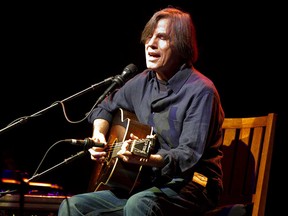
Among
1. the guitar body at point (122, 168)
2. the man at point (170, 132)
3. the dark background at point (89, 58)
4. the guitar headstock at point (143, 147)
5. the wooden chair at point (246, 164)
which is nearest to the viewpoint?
the guitar headstock at point (143, 147)

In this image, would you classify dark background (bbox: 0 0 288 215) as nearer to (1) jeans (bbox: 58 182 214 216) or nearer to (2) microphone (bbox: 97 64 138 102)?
(1) jeans (bbox: 58 182 214 216)

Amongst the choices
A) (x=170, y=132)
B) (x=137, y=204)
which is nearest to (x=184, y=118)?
(x=170, y=132)

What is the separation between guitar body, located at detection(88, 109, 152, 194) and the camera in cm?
Answer: 277

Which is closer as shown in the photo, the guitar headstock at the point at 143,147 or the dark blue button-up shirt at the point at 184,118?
the guitar headstock at the point at 143,147

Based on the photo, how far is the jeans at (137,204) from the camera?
2.46 meters

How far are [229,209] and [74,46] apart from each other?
2605mm

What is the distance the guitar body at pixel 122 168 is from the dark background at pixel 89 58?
1143mm

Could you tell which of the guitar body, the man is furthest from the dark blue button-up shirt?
the guitar body

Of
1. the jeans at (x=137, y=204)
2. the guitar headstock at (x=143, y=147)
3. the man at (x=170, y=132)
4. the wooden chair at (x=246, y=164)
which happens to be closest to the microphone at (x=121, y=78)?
the man at (x=170, y=132)

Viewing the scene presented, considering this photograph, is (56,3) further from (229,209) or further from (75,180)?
(229,209)

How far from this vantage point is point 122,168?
2775mm

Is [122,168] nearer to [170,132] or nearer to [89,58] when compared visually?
[170,132]

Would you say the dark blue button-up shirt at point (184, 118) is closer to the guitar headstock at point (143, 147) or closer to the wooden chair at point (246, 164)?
the guitar headstock at point (143, 147)

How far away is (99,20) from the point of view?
15.4ft
